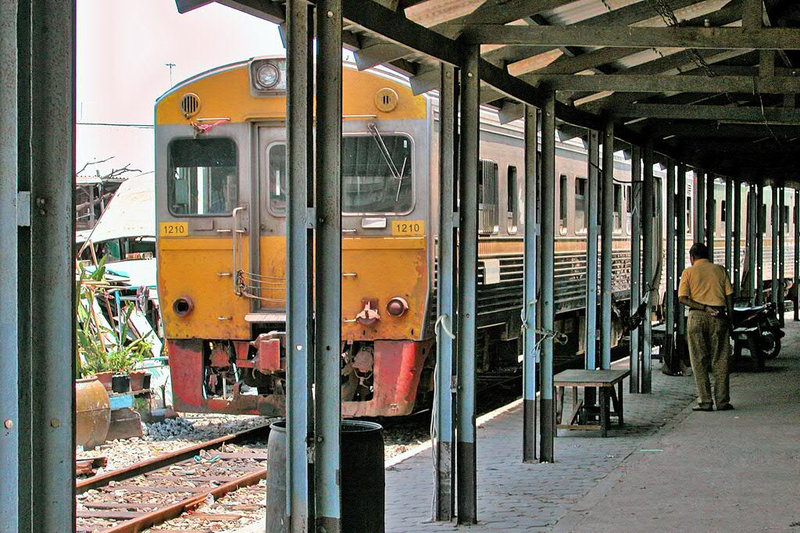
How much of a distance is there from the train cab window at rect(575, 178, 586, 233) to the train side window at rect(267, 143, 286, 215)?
605cm

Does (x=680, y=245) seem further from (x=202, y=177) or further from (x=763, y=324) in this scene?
(x=202, y=177)

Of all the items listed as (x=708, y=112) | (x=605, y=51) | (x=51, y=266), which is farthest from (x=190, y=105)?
(x=51, y=266)

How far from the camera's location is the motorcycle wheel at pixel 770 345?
1806cm

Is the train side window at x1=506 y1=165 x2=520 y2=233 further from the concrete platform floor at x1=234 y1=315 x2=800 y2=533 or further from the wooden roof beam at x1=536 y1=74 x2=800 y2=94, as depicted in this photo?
the wooden roof beam at x1=536 y1=74 x2=800 y2=94

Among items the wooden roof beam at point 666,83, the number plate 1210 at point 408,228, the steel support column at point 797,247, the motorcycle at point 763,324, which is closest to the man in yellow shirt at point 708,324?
the wooden roof beam at point 666,83

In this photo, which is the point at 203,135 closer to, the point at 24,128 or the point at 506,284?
the point at 506,284

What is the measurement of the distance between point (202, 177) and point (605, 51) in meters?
4.21

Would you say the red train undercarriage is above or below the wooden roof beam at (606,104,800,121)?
below

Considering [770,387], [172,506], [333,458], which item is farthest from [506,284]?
[333,458]

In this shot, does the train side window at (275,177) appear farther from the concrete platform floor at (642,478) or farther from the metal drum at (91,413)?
the concrete platform floor at (642,478)

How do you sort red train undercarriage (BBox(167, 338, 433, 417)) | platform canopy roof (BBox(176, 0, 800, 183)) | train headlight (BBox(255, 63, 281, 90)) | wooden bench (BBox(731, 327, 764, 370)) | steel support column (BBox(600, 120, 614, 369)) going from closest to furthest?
platform canopy roof (BBox(176, 0, 800, 183))
red train undercarriage (BBox(167, 338, 433, 417))
train headlight (BBox(255, 63, 281, 90))
steel support column (BBox(600, 120, 614, 369))
wooden bench (BBox(731, 327, 764, 370))

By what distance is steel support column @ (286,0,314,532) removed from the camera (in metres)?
5.52

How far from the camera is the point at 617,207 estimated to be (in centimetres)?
1903

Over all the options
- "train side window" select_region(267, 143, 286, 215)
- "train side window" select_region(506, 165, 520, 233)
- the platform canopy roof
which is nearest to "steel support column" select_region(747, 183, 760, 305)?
the platform canopy roof
